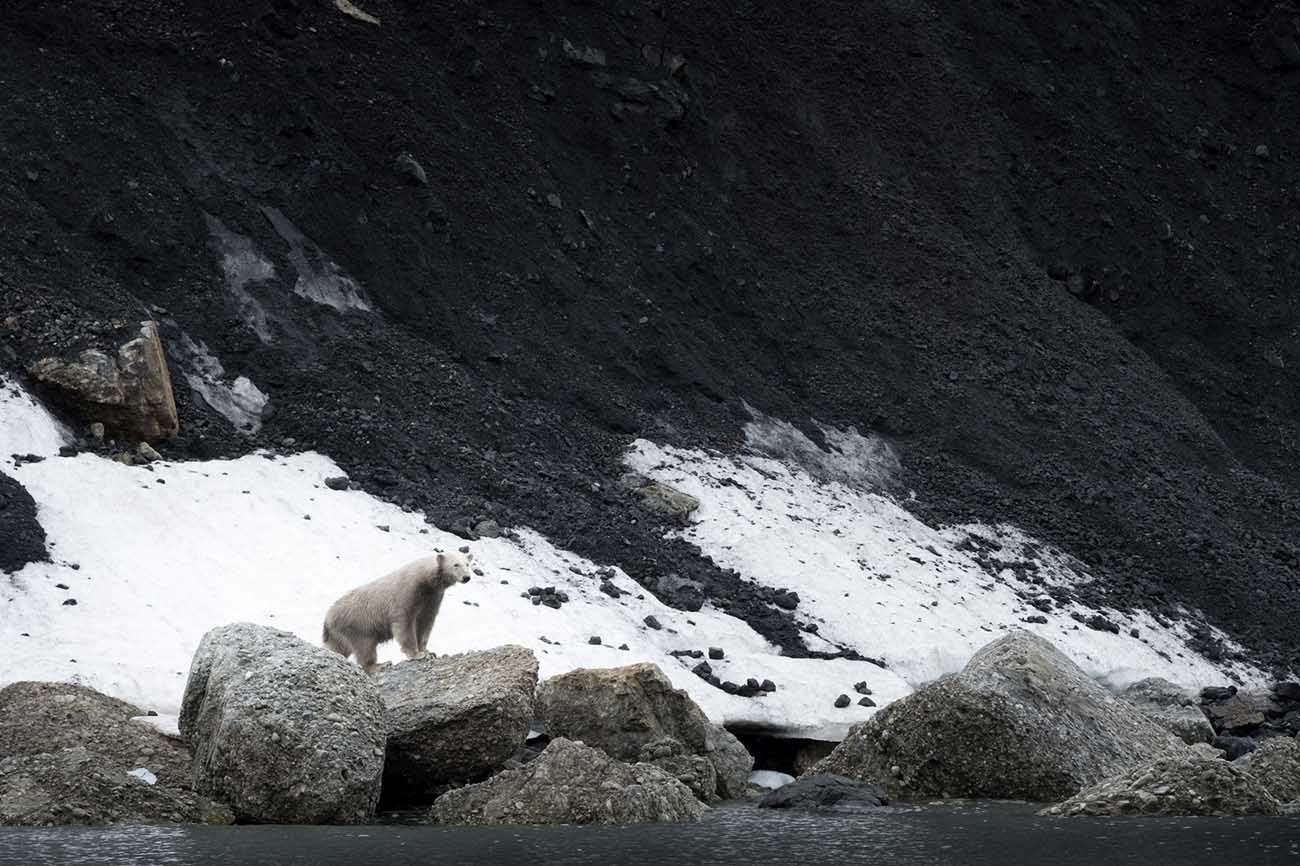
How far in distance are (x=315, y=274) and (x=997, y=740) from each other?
20.4 metres

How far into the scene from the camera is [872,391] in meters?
36.8

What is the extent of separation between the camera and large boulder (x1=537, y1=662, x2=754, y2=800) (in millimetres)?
15953

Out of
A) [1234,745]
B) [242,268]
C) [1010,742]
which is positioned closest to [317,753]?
[1010,742]

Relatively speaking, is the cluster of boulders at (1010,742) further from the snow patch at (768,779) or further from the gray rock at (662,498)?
the gray rock at (662,498)

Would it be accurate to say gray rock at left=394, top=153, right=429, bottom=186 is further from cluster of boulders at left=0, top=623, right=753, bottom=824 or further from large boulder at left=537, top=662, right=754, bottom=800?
cluster of boulders at left=0, top=623, right=753, bottom=824

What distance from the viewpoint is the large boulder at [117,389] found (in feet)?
78.0

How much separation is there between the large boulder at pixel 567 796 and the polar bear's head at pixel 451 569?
3543 mm

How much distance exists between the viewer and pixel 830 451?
3394 centimetres

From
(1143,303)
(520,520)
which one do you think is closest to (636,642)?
(520,520)

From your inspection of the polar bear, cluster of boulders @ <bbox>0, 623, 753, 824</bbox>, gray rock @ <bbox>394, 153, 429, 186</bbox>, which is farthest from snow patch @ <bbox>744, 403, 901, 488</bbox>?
cluster of boulders @ <bbox>0, 623, 753, 824</bbox>

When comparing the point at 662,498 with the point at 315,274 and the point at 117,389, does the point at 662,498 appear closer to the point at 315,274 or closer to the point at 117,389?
the point at 315,274

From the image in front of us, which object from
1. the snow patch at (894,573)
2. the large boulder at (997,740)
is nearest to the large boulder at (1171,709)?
the snow patch at (894,573)

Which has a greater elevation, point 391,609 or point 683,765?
point 683,765

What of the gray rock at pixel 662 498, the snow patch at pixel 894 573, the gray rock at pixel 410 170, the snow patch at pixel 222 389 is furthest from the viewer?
the gray rock at pixel 410 170
